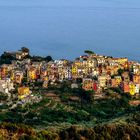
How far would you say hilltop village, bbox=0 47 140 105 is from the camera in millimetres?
20859

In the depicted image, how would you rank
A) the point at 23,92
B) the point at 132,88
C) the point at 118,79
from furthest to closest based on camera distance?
the point at 118,79
the point at 132,88
the point at 23,92

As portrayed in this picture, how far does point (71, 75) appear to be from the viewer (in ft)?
72.1

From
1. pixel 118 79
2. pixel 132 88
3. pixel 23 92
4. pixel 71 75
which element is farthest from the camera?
pixel 71 75

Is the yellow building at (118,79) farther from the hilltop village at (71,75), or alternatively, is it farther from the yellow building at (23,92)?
the yellow building at (23,92)

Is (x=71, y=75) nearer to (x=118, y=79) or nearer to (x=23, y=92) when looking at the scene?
(x=118, y=79)

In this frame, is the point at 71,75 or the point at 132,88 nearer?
the point at 132,88

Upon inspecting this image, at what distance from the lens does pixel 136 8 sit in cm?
5506

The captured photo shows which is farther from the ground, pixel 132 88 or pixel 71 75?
pixel 71 75

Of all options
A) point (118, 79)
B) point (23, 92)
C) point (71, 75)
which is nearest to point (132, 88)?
point (118, 79)

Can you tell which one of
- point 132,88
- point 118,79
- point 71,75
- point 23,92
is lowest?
point 23,92

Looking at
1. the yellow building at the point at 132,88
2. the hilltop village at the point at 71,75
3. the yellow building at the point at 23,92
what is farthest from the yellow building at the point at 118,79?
the yellow building at the point at 23,92

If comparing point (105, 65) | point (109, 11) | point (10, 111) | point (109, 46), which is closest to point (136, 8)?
point (109, 11)

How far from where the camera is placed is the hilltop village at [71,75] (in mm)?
20859

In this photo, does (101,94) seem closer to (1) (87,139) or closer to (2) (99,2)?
(1) (87,139)
